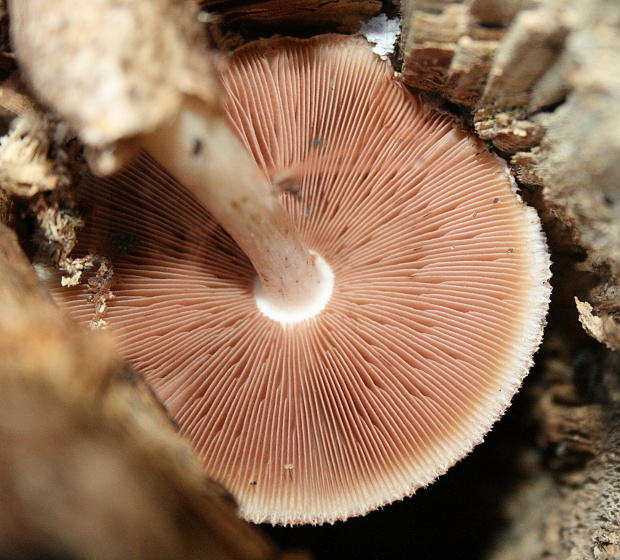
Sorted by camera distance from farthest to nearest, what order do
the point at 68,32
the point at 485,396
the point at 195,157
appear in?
the point at 485,396 < the point at 195,157 < the point at 68,32

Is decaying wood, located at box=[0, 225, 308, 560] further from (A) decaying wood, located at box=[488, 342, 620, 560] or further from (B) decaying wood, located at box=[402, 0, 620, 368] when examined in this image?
(A) decaying wood, located at box=[488, 342, 620, 560]

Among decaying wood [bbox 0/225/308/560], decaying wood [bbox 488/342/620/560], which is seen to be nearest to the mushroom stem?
decaying wood [bbox 0/225/308/560]

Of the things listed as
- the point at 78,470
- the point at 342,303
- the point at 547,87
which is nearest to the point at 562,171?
the point at 547,87

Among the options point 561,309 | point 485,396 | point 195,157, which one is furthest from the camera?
point 561,309

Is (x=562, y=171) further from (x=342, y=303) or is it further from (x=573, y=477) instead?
(x=573, y=477)

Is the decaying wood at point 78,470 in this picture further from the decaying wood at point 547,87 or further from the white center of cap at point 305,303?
the decaying wood at point 547,87

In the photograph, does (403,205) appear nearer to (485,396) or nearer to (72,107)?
→ (485,396)

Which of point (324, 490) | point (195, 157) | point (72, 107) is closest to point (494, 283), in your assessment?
point (324, 490)

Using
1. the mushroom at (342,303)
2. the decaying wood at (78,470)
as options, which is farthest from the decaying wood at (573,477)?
the decaying wood at (78,470)

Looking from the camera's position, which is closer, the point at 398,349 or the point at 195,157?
the point at 195,157
